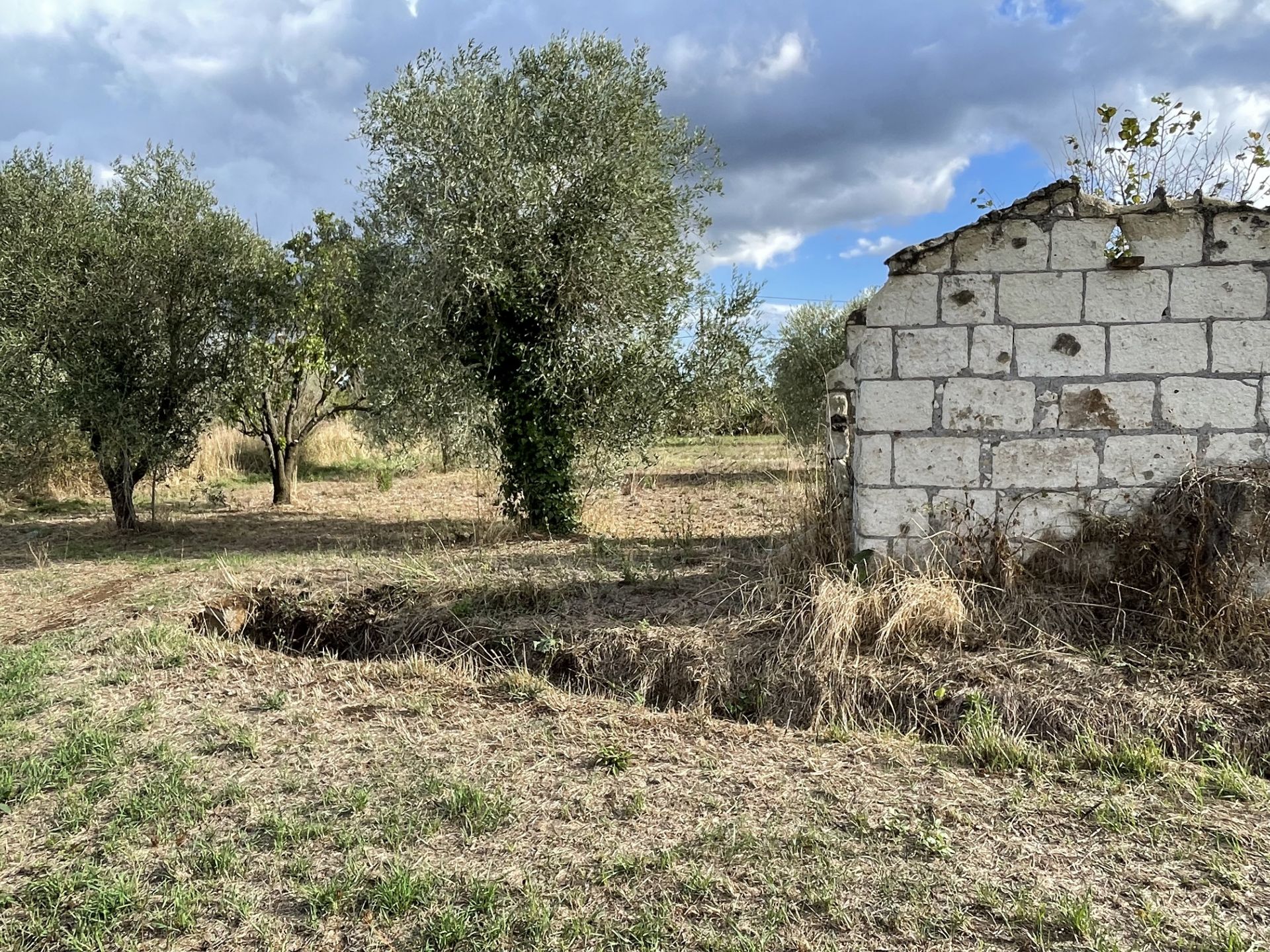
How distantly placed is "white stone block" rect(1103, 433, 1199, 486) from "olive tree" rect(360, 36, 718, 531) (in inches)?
213

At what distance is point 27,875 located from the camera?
11.3 ft

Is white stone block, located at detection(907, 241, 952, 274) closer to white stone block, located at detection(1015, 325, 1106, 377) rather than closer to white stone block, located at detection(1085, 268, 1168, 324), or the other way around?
white stone block, located at detection(1015, 325, 1106, 377)

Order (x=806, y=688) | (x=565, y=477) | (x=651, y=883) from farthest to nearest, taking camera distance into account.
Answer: (x=565, y=477), (x=806, y=688), (x=651, y=883)

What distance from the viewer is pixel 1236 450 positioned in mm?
5816

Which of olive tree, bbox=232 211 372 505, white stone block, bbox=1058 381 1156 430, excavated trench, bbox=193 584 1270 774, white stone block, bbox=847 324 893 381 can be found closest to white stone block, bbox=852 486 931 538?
white stone block, bbox=847 324 893 381

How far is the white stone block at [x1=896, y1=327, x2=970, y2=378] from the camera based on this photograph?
19.9ft

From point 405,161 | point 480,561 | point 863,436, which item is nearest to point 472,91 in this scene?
point 405,161

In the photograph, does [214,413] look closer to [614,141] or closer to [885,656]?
[614,141]

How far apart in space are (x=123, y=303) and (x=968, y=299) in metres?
9.42

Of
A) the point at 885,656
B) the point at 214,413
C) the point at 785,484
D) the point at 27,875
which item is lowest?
the point at 27,875

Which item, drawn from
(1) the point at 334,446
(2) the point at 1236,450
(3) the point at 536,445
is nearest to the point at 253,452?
(1) the point at 334,446

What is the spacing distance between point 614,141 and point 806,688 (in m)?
6.78

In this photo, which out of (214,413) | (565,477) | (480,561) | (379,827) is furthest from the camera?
(214,413)

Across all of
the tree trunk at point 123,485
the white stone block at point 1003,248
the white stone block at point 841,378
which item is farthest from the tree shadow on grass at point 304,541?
the white stone block at point 1003,248
